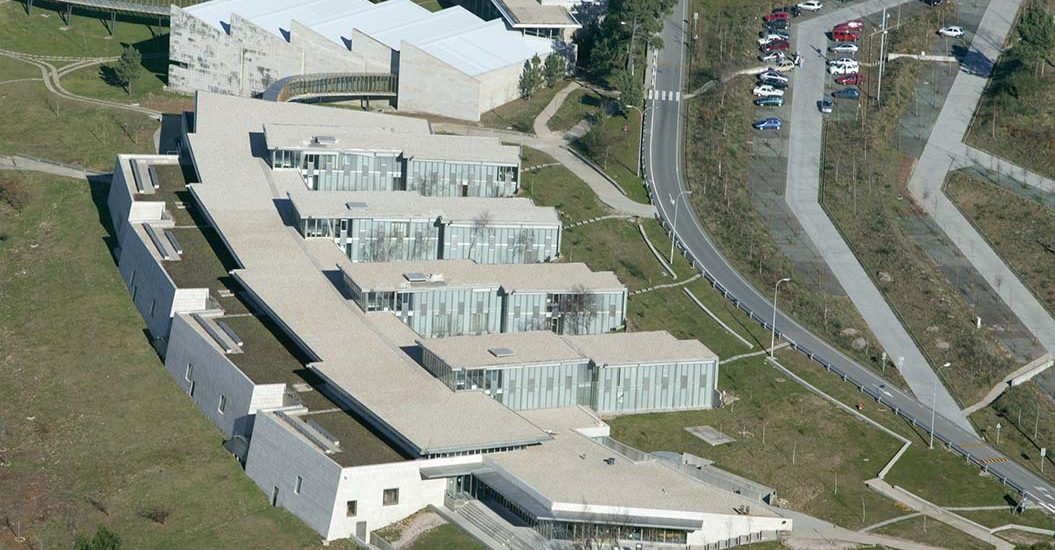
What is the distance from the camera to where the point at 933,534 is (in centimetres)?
16750

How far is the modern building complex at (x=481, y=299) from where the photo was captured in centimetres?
19225

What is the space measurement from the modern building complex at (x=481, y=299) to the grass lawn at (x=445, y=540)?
110 feet

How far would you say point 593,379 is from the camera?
186 metres

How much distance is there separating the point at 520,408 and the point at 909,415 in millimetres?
35622

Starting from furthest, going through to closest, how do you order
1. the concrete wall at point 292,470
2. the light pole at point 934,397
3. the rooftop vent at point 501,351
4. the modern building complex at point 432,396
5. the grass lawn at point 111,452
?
the light pole at point 934,397 < the rooftop vent at point 501,351 < the grass lawn at point 111,452 < the concrete wall at point 292,470 < the modern building complex at point 432,396

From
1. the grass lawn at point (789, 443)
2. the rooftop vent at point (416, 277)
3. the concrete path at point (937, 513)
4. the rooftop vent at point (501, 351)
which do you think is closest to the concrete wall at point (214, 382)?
the rooftop vent at point (501, 351)

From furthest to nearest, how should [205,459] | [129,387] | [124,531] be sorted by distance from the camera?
[129,387] → [205,459] → [124,531]

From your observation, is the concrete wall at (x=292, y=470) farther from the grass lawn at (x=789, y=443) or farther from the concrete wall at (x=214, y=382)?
the grass lawn at (x=789, y=443)

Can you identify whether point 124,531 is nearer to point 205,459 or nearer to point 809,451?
point 205,459

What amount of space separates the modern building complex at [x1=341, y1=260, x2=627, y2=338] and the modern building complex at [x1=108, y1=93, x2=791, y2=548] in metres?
0.22

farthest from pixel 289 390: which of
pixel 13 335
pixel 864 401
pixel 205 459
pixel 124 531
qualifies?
pixel 864 401

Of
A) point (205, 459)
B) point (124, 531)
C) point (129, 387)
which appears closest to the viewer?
point (124, 531)

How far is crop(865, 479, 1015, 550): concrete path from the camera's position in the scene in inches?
6594

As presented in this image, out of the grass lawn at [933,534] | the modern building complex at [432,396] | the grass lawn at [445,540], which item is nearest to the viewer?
the grass lawn at [445,540]
